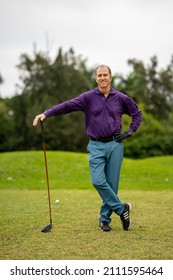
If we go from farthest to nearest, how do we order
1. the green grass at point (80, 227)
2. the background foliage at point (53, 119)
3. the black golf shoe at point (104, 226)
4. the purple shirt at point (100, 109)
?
the background foliage at point (53, 119) → the purple shirt at point (100, 109) → the black golf shoe at point (104, 226) → the green grass at point (80, 227)

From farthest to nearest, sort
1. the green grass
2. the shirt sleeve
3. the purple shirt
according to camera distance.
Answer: the shirt sleeve → the purple shirt → the green grass

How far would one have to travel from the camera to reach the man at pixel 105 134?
6859mm

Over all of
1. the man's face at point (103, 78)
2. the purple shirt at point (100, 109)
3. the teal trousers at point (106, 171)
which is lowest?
the teal trousers at point (106, 171)

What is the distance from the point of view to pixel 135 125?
729 centimetres

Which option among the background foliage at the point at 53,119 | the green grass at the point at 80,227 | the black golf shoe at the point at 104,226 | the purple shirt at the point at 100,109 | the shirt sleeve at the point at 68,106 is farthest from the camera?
the background foliage at the point at 53,119

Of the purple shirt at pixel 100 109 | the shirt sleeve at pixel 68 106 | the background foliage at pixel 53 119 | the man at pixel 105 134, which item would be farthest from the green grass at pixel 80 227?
the background foliage at pixel 53 119

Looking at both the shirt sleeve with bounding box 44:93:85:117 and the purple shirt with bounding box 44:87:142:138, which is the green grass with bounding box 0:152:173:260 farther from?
the shirt sleeve with bounding box 44:93:85:117

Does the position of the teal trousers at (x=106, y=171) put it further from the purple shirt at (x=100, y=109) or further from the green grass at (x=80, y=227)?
the green grass at (x=80, y=227)

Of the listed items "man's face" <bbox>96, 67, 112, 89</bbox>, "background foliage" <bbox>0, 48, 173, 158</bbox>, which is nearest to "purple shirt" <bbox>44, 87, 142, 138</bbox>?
"man's face" <bbox>96, 67, 112, 89</bbox>

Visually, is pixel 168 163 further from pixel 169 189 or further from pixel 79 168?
pixel 169 189

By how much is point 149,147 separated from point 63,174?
1964 centimetres

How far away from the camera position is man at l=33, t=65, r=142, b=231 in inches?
270

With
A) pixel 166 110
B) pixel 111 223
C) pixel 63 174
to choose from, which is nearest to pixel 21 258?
pixel 111 223

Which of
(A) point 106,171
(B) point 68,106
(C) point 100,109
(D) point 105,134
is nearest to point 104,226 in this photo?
(A) point 106,171
